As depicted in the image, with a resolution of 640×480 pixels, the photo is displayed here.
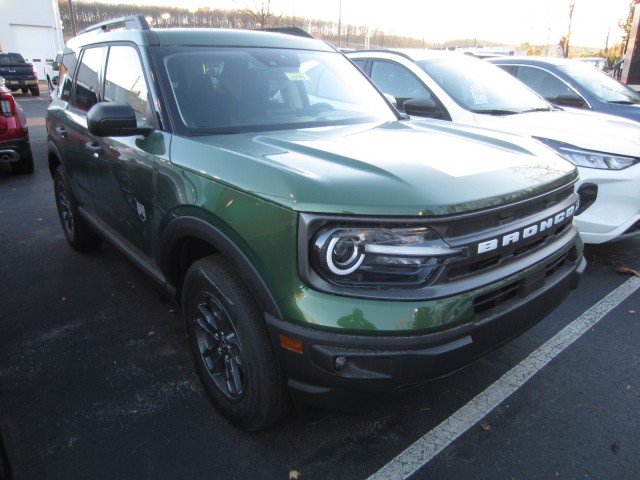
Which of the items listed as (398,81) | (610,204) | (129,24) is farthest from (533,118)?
(129,24)

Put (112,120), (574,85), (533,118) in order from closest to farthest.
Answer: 1. (112,120)
2. (533,118)
3. (574,85)

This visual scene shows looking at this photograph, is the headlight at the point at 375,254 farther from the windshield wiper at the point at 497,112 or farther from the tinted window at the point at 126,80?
the windshield wiper at the point at 497,112

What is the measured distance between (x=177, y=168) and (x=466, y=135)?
157cm

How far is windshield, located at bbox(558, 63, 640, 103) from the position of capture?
6.84 metres

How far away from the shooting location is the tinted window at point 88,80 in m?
3.50

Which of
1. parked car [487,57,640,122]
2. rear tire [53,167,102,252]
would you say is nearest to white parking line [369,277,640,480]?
rear tire [53,167,102,252]

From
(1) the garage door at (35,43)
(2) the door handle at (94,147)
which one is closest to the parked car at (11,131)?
(2) the door handle at (94,147)

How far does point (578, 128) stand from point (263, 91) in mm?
2954

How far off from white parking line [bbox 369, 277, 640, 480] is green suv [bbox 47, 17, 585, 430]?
51 cm

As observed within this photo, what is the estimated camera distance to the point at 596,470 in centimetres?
212

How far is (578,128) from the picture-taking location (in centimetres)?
432

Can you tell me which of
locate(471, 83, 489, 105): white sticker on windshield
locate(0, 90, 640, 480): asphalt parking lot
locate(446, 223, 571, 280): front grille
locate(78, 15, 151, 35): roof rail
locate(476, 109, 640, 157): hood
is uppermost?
locate(78, 15, 151, 35): roof rail

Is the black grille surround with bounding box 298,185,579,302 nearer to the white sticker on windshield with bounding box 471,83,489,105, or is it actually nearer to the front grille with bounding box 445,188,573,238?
the front grille with bounding box 445,188,573,238

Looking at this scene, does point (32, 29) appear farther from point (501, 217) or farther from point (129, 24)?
point (501, 217)
